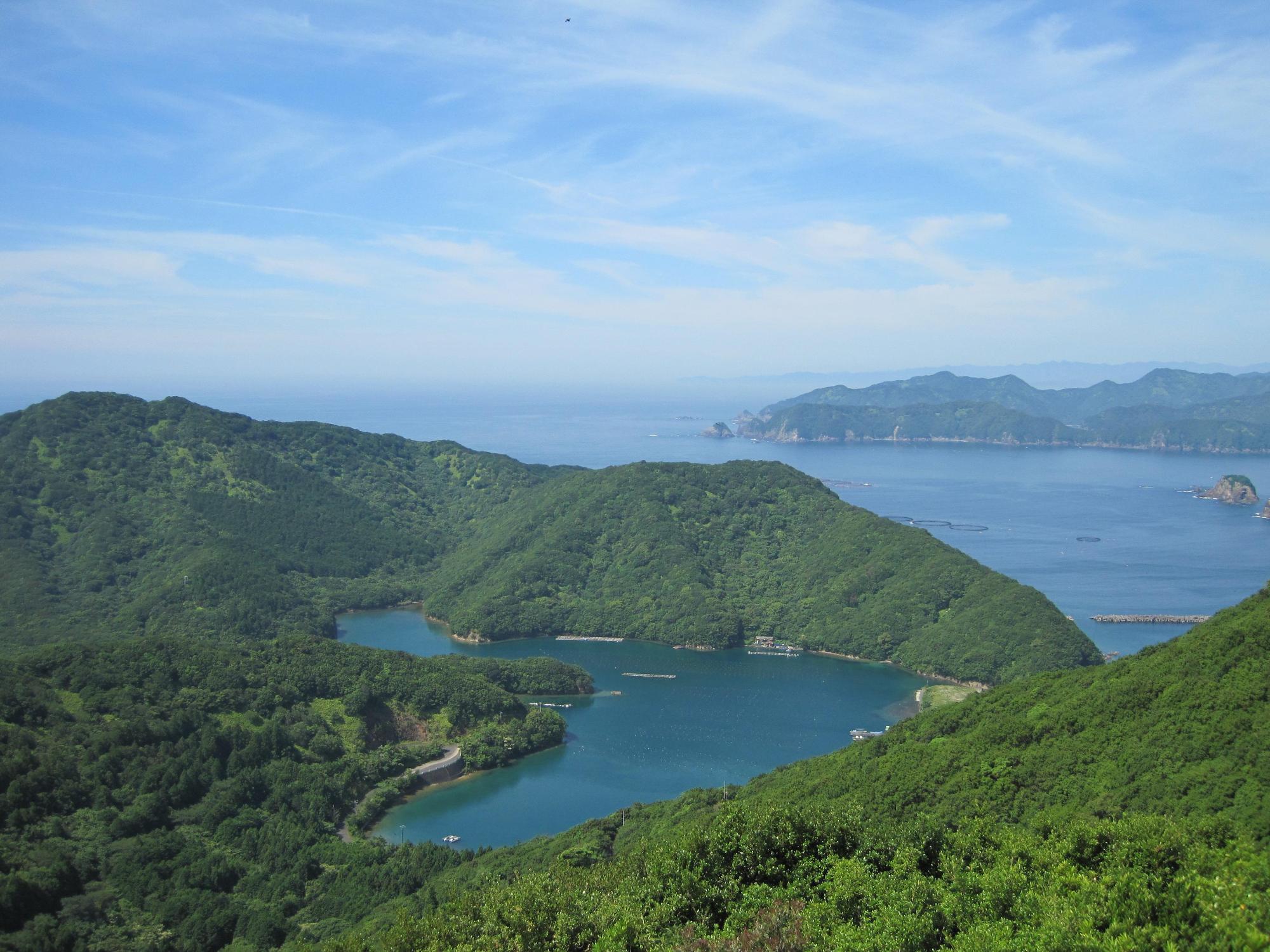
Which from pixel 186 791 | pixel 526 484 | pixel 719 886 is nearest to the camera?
pixel 719 886

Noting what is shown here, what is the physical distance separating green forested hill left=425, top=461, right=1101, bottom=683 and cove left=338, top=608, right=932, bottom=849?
2.95m

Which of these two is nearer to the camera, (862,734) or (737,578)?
(862,734)

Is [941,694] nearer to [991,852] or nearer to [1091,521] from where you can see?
[991,852]

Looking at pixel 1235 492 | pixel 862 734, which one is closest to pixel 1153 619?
A: pixel 862 734

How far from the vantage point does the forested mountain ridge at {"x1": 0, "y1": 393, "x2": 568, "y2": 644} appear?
77.0 metres

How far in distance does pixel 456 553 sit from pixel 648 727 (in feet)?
154

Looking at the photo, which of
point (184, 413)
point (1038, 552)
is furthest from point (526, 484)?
point (1038, 552)

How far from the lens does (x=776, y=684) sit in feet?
227

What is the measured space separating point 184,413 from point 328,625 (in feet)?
127

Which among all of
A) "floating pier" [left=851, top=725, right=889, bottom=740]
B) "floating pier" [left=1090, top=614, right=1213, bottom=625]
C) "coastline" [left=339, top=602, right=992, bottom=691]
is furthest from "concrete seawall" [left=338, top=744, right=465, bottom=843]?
"floating pier" [left=1090, top=614, right=1213, bottom=625]

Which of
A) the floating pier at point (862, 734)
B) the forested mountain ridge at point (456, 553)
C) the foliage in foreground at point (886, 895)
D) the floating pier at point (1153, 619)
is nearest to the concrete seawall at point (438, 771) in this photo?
the floating pier at point (862, 734)

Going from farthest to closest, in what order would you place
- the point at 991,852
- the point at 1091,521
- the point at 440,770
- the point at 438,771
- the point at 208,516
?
the point at 1091,521 < the point at 208,516 < the point at 440,770 < the point at 438,771 < the point at 991,852

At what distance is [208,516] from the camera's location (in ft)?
309

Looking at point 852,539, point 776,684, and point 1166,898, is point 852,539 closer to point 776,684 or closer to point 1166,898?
point 776,684
